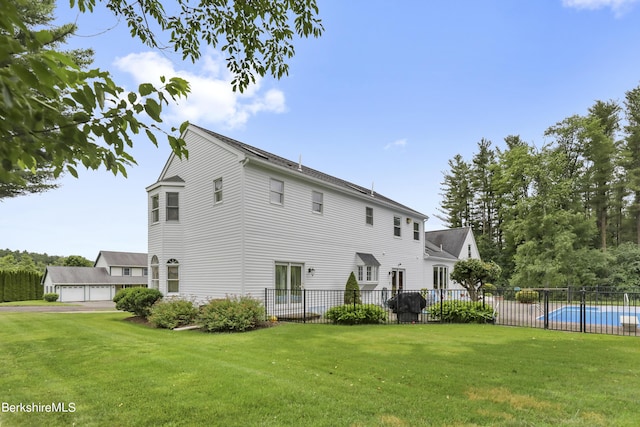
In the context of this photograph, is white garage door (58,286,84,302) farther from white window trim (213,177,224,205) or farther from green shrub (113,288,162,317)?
white window trim (213,177,224,205)

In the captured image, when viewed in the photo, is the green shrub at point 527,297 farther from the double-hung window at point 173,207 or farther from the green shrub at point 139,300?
the green shrub at point 139,300

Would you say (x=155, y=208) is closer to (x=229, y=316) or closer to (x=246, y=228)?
(x=246, y=228)

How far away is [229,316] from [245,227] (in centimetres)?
361

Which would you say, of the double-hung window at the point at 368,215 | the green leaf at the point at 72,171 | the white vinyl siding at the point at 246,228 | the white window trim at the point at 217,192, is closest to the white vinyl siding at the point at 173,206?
the white vinyl siding at the point at 246,228

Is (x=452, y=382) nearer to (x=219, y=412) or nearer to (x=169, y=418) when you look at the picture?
(x=219, y=412)

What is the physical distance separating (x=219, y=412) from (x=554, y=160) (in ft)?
110

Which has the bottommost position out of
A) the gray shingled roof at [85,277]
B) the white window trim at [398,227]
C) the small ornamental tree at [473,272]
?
the gray shingled roof at [85,277]

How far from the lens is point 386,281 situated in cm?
2053

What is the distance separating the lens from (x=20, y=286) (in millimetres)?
38125

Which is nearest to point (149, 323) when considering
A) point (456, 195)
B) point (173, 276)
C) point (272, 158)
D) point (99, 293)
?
point (173, 276)

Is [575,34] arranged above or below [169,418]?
above

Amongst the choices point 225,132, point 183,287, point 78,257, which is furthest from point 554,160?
point 78,257

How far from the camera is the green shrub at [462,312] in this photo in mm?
12617

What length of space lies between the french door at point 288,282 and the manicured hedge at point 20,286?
37055 mm
